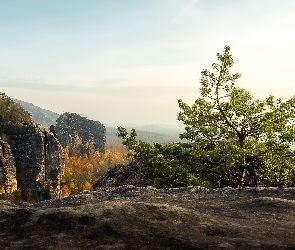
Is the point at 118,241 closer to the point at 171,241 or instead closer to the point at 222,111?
the point at 171,241

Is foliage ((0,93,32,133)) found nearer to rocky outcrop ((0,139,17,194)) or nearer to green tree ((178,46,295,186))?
rocky outcrop ((0,139,17,194))

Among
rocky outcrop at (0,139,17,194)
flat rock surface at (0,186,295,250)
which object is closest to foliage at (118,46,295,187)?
flat rock surface at (0,186,295,250)

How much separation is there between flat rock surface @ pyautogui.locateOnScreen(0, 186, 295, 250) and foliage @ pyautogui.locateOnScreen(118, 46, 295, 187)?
1477 cm

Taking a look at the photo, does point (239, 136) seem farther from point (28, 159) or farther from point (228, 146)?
point (28, 159)

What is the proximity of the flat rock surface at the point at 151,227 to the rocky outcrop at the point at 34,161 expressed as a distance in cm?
13964

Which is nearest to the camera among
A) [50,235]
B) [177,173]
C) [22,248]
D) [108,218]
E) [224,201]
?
[22,248]

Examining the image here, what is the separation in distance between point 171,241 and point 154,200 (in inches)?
146

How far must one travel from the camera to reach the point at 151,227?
6.16 meters

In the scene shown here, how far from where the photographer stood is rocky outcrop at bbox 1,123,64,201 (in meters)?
142

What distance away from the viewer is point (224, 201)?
885cm

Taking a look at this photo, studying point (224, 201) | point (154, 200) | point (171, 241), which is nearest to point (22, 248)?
point (171, 241)

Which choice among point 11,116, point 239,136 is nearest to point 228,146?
point 239,136

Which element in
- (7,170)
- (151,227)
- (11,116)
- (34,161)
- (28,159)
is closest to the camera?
(151,227)

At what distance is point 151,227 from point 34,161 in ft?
481
